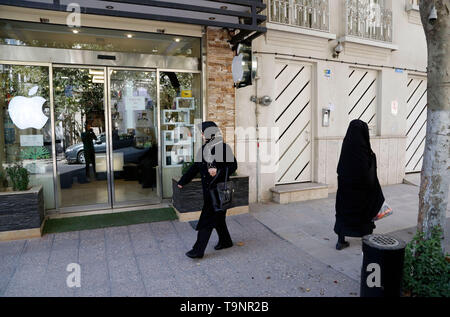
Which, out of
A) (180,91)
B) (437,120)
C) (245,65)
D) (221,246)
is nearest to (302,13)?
(245,65)

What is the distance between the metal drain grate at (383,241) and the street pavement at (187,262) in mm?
665

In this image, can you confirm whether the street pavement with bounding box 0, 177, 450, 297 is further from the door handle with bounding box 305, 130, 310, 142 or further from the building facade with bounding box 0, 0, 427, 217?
the door handle with bounding box 305, 130, 310, 142

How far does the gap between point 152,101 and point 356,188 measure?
14.2 ft

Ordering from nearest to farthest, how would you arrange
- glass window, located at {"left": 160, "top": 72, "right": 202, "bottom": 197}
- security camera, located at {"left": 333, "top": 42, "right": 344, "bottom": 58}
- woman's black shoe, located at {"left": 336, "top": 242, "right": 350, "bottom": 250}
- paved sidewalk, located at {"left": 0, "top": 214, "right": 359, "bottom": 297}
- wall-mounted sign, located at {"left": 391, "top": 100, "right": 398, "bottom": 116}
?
paved sidewalk, located at {"left": 0, "top": 214, "right": 359, "bottom": 297} < woman's black shoe, located at {"left": 336, "top": 242, "right": 350, "bottom": 250} < glass window, located at {"left": 160, "top": 72, "right": 202, "bottom": 197} < security camera, located at {"left": 333, "top": 42, "right": 344, "bottom": 58} < wall-mounted sign, located at {"left": 391, "top": 100, "right": 398, "bottom": 116}

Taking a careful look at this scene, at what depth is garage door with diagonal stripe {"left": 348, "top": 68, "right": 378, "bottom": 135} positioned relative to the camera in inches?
339

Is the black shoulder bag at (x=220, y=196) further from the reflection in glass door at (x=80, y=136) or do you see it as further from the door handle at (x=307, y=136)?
the door handle at (x=307, y=136)

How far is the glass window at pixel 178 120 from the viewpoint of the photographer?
688cm

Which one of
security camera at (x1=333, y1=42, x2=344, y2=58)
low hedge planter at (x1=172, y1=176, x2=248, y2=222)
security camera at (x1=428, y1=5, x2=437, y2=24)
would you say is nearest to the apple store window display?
low hedge planter at (x1=172, y1=176, x2=248, y2=222)

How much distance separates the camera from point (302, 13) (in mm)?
7707

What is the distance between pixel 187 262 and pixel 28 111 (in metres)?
4.09

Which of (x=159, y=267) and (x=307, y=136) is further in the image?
(x=307, y=136)

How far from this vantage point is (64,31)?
5934 millimetres

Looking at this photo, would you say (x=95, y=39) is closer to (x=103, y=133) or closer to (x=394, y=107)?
(x=103, y=133)

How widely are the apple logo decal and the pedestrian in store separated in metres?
0.75
